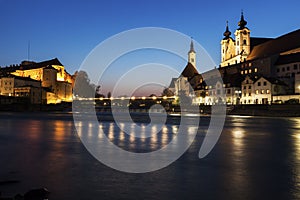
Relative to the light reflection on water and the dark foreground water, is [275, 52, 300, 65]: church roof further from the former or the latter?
the dark foreground water

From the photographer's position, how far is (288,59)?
305 ft

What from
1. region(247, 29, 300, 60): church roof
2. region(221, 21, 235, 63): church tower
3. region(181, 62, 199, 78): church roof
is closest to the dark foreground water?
region(247, 29, 300, 60): church roof

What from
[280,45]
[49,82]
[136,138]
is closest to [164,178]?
[136,138]

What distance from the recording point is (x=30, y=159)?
391 inches

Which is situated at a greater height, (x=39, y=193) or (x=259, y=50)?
(x=259, y=50)

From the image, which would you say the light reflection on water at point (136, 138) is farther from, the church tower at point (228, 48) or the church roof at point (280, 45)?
the church tower at point (228, 48)

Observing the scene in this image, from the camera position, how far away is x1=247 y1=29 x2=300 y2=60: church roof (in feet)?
353

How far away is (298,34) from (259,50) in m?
17.8

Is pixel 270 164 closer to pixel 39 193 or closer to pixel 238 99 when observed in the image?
pixel 39 193

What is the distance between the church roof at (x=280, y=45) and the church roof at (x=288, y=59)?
37.4 ft

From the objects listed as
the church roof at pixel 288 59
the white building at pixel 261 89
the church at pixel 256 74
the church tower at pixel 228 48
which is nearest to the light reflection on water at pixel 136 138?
the church at pixel 256 74

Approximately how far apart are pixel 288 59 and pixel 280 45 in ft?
74.9

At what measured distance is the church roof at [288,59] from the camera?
89.4 metres

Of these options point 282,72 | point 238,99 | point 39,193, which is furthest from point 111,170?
point 282,72
